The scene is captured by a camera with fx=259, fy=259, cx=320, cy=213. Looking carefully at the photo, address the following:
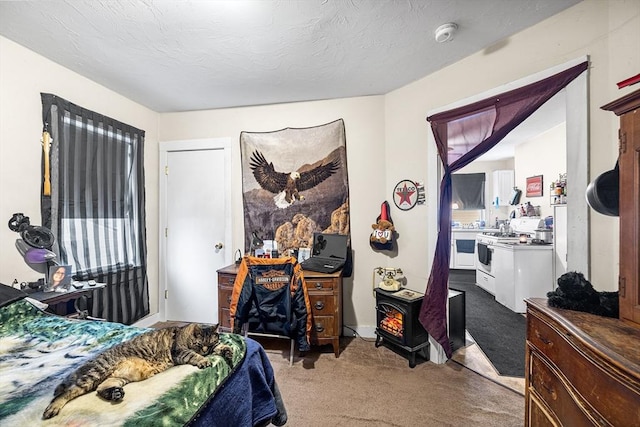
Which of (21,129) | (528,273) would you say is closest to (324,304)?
(21,129)

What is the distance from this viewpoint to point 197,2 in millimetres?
1509

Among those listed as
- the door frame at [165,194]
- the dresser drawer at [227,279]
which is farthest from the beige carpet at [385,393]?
the door frame at [165,194]

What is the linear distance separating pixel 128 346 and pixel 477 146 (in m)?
2.48

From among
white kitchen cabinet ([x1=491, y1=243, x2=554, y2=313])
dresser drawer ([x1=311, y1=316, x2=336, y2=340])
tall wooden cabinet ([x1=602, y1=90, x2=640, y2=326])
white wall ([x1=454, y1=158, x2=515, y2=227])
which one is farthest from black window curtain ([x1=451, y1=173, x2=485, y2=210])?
tall wooden cabinet ([x1=602, y1=90, x2=640, y2=326])

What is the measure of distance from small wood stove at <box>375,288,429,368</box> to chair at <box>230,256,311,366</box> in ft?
2.45

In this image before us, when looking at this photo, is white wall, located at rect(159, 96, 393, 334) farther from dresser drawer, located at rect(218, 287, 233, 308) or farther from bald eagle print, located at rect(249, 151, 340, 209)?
dresser drawer, located at rect(218, 287, 233, 308)

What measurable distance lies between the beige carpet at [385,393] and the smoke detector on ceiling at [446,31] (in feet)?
8.27

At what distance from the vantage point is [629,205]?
3.23 feet

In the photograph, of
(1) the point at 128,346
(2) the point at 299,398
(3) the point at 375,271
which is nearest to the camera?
(1) the point at 128,346

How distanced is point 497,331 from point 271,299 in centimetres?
253

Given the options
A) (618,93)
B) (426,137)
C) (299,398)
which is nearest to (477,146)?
(426,137)

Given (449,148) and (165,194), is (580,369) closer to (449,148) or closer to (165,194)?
(449,148)

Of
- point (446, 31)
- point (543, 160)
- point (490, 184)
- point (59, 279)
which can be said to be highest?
point (446, 31)

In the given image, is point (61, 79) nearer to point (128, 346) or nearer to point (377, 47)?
point (128, 346)
